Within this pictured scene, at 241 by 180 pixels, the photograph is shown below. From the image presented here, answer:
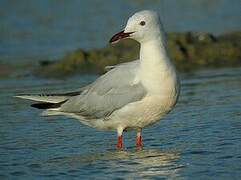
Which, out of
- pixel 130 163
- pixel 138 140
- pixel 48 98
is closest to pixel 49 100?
pixel 48 98

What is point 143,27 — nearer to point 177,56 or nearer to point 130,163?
point 130,163

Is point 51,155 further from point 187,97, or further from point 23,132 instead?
point 187,97

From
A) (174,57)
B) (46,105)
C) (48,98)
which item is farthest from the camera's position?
(174,57)

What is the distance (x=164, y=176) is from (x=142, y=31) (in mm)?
2115

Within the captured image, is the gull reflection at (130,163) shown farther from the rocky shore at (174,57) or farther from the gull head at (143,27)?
the rocky shore at (174,57)

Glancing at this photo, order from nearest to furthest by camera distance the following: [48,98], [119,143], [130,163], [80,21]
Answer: [130,163], [119,143], [48,98], [80,21]

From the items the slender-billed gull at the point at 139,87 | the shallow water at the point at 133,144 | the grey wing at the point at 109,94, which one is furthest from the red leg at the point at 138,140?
the grey wing at the point at 109,94

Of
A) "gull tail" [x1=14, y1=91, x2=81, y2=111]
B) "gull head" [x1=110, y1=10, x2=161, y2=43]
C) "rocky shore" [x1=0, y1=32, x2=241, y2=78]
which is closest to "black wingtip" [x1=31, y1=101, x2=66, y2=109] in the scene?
"gull tail" [x1=14, y1=91, x2=81, y2=111]

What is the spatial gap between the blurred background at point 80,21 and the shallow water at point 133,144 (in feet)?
21.8

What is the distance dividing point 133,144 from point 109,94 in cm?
76

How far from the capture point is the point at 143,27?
10234mm

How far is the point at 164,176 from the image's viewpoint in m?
8.88

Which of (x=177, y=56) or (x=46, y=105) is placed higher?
(x=177, y=56)

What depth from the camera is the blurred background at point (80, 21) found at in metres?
21.0
